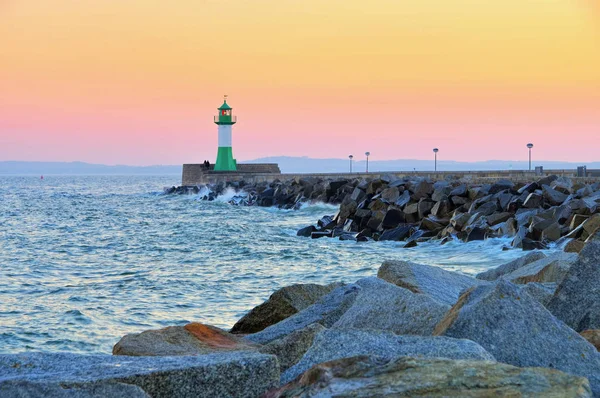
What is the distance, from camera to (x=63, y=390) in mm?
2807

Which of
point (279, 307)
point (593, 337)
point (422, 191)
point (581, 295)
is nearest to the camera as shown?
point (593, 337)

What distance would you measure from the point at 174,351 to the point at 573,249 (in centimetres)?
736

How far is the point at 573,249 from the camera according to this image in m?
10.6

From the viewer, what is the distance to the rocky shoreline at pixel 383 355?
8.39 ft

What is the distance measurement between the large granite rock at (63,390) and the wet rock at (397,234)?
629 inches

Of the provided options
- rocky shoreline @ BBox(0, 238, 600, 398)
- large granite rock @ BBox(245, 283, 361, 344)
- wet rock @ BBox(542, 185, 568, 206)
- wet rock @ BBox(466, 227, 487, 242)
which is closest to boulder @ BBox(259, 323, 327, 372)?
rocky shoreline @ BBox(0, 238, 600, 398)

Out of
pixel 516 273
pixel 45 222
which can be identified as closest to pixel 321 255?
pixel 516 273

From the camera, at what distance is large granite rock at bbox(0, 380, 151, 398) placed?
2.78 m

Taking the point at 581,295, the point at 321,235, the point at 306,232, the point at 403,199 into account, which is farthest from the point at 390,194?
the point at 581,295

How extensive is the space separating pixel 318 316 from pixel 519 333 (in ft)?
6.95

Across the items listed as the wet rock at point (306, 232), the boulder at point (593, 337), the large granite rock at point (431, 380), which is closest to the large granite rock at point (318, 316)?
the boulder at point (593, 337)

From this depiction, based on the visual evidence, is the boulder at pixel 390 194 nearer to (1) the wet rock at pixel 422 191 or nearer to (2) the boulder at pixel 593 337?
(1) the wet rock at pixel 422 191

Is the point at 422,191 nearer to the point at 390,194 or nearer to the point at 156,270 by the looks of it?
the point at 390,194

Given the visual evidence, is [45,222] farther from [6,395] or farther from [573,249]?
[6,395]
